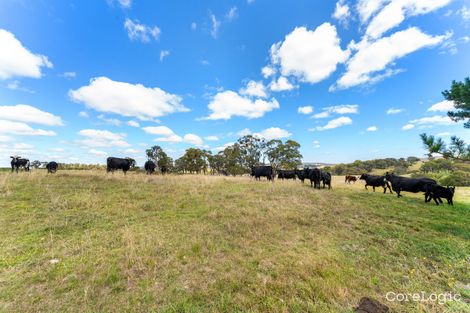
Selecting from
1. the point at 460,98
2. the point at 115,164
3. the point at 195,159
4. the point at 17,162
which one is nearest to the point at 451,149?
the point at 460,98

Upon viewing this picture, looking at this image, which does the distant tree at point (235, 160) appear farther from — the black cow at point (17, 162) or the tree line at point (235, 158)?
the black cow at point (17, 162)

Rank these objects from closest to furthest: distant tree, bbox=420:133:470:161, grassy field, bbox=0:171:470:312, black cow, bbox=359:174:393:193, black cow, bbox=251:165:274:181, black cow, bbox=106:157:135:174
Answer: grassy field, bbox=0:171:470:312
distant tree, bbox=420:133:470:161
black cow, bbox=359:174:393:193
black cow, bbox=106:157:135:174
black cow, bbox=251:165:274:181

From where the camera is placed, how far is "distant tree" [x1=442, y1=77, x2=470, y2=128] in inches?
308

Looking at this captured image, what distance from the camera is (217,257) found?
4.59m

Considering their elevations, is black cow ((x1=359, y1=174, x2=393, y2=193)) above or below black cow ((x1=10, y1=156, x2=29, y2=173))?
below

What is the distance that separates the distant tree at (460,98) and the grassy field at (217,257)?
14.9ft

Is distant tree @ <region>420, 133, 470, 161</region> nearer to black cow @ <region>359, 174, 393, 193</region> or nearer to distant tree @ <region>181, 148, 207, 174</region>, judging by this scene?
black cow @ <region>359, 174, 393, 193</region>

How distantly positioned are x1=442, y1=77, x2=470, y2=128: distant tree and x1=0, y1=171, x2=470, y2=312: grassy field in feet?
14.9

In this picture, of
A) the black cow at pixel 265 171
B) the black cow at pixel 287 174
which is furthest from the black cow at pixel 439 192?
the black cow at pixel 287 174

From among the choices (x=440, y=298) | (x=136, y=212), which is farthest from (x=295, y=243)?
(x=136, y=212)

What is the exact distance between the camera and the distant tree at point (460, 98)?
7.82 metres

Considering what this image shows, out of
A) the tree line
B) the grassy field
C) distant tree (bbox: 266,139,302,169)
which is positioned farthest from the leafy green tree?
the grassy field

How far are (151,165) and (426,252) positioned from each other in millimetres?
25863

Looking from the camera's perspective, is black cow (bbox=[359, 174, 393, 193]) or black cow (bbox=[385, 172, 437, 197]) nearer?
black cow (bbox=[385, 172, 437, 197])
